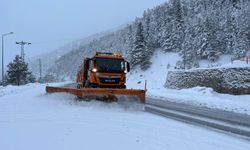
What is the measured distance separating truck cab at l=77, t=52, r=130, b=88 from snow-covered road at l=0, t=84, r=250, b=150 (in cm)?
371

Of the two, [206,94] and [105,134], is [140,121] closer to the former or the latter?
[105,134]

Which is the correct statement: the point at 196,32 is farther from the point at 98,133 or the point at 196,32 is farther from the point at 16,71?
the point at 98,133

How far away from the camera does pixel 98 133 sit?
1004cm

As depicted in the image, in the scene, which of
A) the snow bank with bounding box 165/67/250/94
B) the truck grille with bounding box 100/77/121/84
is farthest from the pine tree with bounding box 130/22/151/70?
the truck grille with bounding box 100/77/121/84

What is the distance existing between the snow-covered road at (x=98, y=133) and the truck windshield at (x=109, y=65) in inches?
160

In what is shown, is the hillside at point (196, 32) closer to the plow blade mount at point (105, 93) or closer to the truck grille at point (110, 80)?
the truck grille at point (110, 80)

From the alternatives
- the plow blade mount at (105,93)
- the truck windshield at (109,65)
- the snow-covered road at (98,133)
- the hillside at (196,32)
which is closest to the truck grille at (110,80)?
the truck windshield at (109,65)

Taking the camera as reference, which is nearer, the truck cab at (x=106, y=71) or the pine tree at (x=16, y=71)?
the truck cab at (x=106, y=71)

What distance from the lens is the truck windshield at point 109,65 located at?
18.4 meters

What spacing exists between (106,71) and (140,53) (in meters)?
59.7

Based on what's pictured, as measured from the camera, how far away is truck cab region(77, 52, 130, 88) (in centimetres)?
1822

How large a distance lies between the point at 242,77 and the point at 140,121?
12657mm

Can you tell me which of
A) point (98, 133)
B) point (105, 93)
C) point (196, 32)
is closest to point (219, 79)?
point (105, 93)

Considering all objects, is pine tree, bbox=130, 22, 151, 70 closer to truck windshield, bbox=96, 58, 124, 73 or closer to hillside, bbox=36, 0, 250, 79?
hillside, bbox=36, 0, 250, 79
